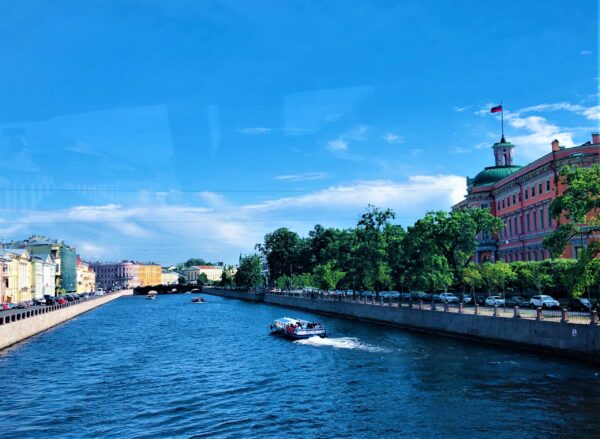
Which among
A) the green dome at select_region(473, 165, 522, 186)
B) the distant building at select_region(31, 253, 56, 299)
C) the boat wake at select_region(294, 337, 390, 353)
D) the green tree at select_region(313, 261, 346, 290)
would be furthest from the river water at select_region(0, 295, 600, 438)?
the distant building at select_region(31, 253, 56, 299)

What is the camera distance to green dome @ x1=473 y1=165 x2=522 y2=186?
99.4 meters

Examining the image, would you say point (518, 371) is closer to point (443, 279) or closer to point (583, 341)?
point (583, 341)

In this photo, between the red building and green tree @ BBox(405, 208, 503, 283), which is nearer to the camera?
green tree @ BBox(405, 208, 503, 283)

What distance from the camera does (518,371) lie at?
36.7 m

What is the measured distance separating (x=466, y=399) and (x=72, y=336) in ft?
169

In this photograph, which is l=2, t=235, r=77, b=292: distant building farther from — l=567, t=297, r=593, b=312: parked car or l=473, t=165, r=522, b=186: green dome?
l=567, t=297, r=593, b=312: parked car

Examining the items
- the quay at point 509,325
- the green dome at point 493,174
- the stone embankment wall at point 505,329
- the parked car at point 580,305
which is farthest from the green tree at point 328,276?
the parked car at point 580,305

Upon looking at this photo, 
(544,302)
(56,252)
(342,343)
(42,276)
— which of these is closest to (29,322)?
(342,343)

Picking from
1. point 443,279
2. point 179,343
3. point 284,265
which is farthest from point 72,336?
point 284,265

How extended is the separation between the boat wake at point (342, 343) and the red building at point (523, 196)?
22686 millimetres

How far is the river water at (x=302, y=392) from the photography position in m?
26.9

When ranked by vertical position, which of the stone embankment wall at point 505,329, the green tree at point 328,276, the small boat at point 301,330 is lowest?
the small boat at point 301,330

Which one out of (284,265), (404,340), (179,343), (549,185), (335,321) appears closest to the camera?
(404,340)

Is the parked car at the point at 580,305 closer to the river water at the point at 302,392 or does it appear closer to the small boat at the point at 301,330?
the river water at the point at 302,392
